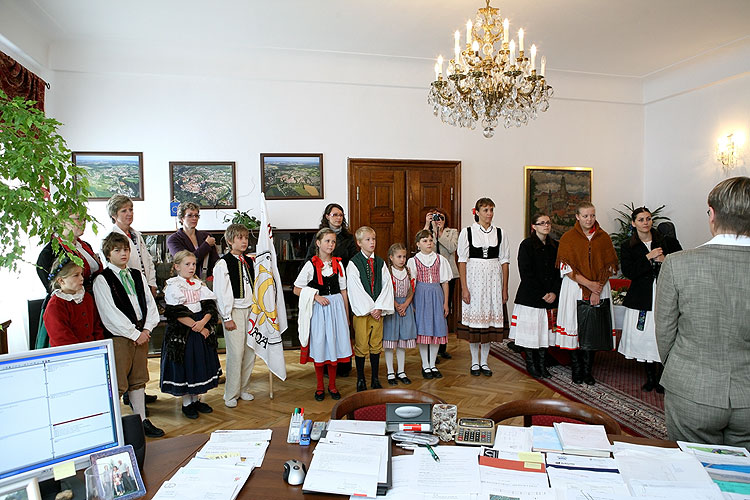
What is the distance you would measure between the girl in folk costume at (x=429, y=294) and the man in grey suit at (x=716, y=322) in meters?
2.62

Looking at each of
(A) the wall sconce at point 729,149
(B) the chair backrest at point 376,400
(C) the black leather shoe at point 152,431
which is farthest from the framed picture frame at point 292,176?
(A) the wall sconce at point 729,149

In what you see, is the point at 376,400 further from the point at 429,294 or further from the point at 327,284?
the point at 429,294

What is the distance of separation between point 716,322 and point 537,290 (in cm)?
266

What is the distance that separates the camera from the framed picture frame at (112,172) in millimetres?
5320

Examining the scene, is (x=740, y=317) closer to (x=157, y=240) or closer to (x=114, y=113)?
(x=157, y=240)

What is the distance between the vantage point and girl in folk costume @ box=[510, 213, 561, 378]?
4.47 m

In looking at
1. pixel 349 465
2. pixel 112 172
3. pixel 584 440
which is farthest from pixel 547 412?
pixel 112 172

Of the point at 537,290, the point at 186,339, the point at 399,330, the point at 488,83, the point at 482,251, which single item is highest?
the point at 488,83

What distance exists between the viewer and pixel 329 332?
4.04 m

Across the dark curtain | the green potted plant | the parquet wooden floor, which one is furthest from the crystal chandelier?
the dark curtain

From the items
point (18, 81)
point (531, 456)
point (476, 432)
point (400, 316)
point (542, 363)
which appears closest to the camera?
point (531, 456)

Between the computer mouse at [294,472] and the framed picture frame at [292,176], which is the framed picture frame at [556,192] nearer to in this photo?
the framed picture frame at [292,176]

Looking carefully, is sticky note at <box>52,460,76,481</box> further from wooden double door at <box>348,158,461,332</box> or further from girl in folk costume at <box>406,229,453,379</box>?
wooden double door at <box>348,158,461,332</box>

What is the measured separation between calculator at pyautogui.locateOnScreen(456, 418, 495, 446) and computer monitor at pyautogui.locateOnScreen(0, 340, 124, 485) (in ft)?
3.64
